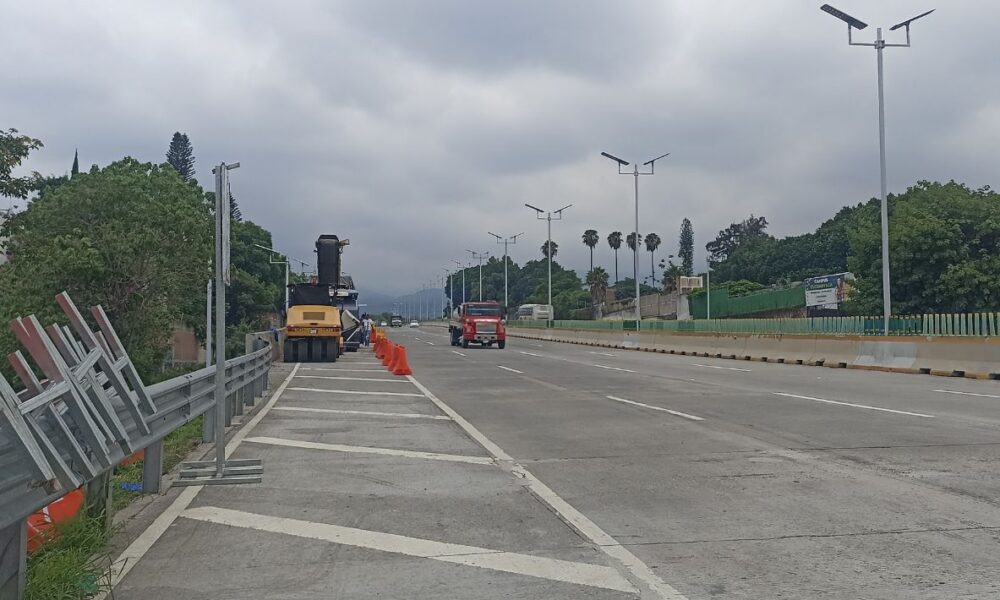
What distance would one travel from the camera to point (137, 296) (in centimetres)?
3512

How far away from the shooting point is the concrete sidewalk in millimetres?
5559

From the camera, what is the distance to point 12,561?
192 inches

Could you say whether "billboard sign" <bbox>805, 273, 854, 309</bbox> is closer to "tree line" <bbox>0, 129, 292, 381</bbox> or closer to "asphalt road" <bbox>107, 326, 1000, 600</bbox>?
"tree line" <bbox>0, 129, 292, 381</bbox>

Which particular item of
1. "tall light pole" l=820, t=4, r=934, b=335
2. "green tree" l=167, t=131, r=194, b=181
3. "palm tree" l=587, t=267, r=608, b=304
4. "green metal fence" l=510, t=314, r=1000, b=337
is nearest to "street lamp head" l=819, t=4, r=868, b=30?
"tall light pole" l=820, t=4, r=934, b=335

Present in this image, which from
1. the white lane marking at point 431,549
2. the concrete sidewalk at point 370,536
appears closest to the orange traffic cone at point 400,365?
the concrete sidewalk at point 370,536

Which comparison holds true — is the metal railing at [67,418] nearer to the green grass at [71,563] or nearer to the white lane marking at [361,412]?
the green grass at [71,563]

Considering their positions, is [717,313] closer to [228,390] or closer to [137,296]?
[137,296]

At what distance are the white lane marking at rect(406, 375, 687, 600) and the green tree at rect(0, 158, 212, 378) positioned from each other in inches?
1041

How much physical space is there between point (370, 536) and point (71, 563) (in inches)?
80.3

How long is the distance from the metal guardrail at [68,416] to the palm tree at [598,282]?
122m

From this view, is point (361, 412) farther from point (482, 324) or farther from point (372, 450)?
point (482, 324)

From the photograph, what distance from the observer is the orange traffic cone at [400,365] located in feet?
85.3

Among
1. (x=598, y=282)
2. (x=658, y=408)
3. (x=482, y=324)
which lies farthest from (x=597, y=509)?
(x=598, y=282)

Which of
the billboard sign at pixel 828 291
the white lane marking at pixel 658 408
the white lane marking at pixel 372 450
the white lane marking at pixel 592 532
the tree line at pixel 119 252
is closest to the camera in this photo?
the white lane marking at pixel 592 532
